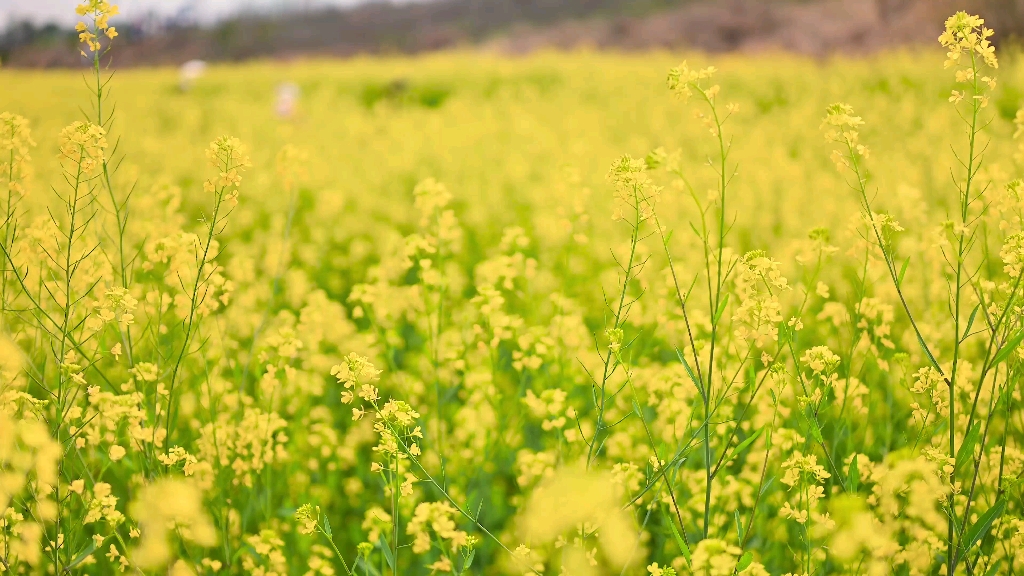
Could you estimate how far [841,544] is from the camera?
110 cm

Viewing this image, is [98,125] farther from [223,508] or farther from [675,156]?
[675,156]

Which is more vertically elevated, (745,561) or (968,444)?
(968,444)

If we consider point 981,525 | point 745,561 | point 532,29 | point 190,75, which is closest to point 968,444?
point 981,525

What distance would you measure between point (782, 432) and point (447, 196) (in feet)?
4.55

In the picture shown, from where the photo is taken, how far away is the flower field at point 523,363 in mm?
1626

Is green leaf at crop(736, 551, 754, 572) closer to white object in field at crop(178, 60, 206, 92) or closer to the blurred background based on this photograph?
the blurred background

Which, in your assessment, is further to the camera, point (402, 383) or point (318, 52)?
point (318, 52)

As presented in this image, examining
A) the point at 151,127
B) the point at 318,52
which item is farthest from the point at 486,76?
the point at 318,52

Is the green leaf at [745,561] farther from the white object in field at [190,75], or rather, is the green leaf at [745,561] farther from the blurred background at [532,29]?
the white object in field at [190,75]

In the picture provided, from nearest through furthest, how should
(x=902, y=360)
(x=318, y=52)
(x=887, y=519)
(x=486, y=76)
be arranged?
(x=887, y=519) < (x=902, y=360) < (x=486, y=76) < (x=318, y=52)

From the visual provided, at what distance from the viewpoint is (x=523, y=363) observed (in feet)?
8.32

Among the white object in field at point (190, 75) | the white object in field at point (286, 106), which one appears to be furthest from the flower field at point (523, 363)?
the white object in field at point (190, 75)

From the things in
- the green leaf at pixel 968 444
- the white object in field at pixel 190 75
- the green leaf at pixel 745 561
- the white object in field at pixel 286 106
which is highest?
the white object in field at pixel 190 75

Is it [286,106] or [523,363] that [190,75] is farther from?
[523,363]
